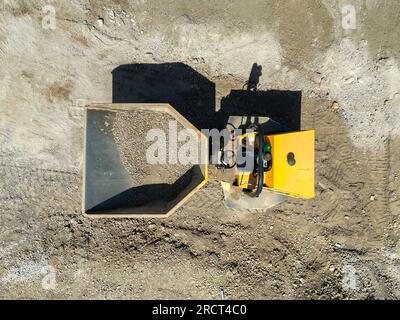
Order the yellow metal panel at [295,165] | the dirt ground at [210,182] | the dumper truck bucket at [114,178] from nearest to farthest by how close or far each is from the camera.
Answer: the yellow metal panel at [295,165] → the dumper truck bucket at [114,178] → the dirt ground at [210,182]

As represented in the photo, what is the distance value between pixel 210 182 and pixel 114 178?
1.95m

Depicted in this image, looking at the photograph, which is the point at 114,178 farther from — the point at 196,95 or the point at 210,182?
the point at 196,95

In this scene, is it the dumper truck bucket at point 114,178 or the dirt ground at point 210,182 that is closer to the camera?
the dumper truck bucket at point 114,178

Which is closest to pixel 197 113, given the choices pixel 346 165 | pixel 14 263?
pixel 346 165

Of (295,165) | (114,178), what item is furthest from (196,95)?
(295,165)

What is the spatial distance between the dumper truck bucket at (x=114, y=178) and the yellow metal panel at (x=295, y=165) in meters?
1.37

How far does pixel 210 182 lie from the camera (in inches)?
296

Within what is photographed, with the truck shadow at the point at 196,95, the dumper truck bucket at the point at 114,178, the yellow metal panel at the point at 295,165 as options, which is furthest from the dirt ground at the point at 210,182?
the yellow metal panel at the point at 295,165

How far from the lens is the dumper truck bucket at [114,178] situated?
666 cm

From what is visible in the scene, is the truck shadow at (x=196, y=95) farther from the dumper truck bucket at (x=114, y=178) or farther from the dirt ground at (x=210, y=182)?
the dumper truck bucket at (x=114, y=178)

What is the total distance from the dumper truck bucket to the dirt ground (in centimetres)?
59

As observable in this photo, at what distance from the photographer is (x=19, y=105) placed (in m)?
7.38

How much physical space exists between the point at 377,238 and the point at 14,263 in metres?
7.56
